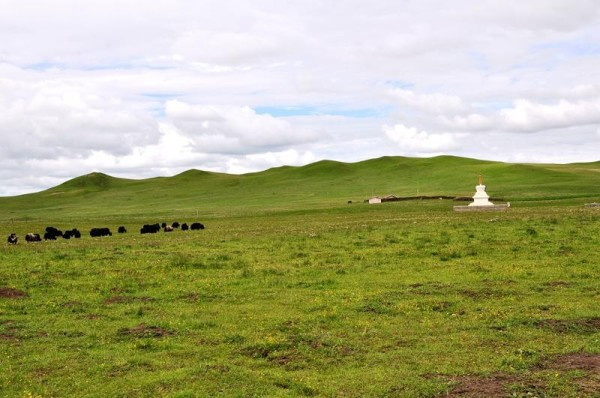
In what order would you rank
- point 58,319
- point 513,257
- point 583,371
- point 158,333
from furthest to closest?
point 513,257
point 58,319
point 158,333
point 583,371

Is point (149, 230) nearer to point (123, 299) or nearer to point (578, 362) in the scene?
point (123, 299)

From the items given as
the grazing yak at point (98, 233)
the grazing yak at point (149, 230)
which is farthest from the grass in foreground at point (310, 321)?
the grazing yak at point (149, 230)

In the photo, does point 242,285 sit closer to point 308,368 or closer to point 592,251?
point 308,368

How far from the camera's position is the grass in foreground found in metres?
11.9

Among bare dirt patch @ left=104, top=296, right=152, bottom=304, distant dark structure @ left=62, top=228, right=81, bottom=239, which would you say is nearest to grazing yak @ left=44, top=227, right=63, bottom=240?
distant dark structure @ left=62, top=228, right=81, bottom=239

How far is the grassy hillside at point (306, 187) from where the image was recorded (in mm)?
111438

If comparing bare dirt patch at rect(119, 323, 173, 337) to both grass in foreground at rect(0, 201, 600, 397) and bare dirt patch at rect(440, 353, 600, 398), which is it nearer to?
grass in foreground at rect(0, 201, 600, 397)

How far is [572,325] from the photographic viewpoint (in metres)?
15.5

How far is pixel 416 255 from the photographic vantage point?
2927 cm

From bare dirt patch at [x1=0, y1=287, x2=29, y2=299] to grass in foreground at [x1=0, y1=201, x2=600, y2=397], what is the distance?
4.4 inches

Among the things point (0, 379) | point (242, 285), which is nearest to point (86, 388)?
point (0, 379)

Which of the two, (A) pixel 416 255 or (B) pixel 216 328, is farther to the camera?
(A) pixel 416 255

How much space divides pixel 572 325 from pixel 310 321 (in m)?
6.82

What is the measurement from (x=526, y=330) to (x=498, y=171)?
130542 millimetres
